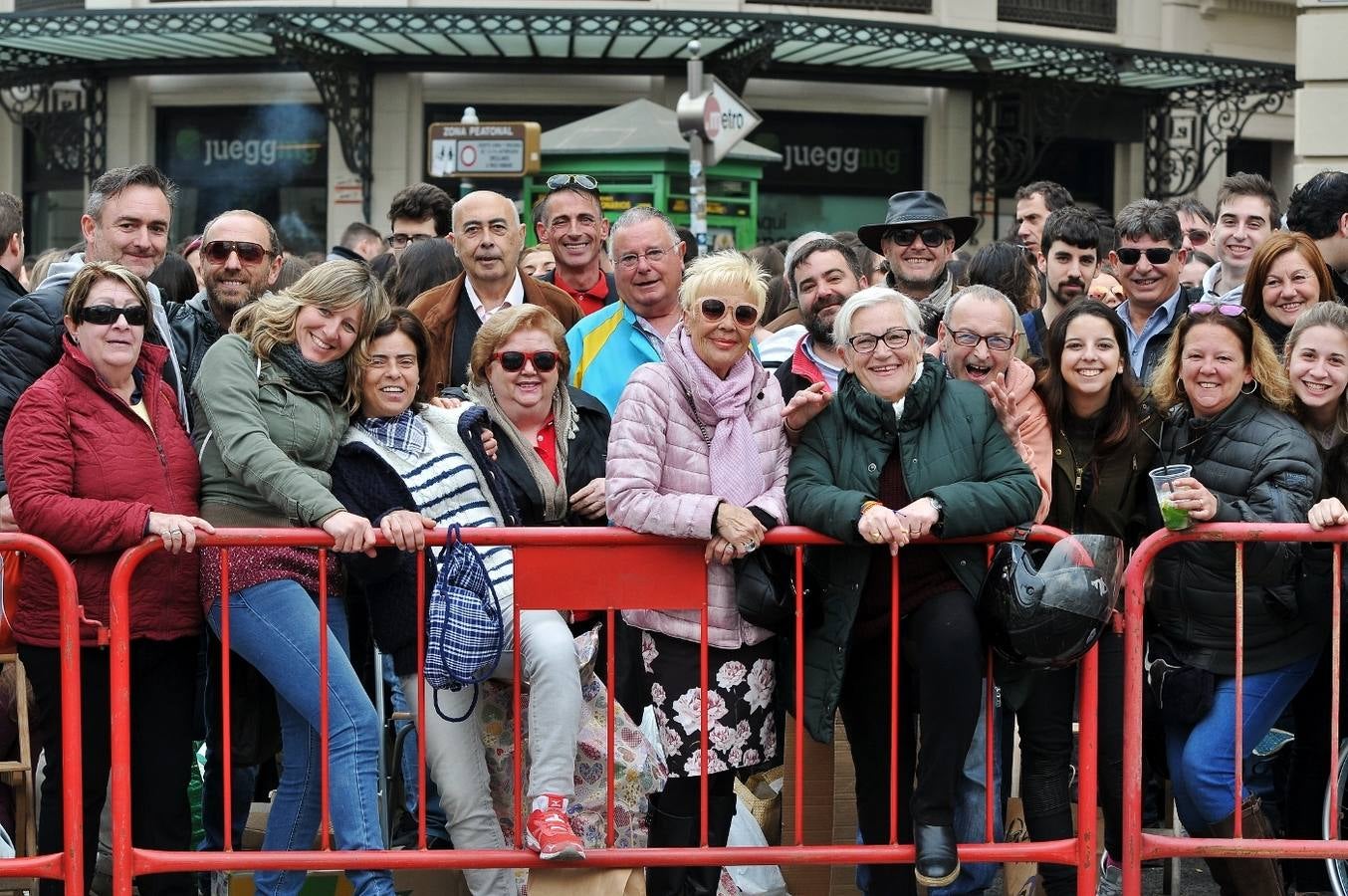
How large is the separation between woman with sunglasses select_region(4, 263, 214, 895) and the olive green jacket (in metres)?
0.09

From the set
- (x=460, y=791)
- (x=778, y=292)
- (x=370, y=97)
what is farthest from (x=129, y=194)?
(x=370, y=97)

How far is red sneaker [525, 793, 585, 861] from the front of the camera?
4.93 meters

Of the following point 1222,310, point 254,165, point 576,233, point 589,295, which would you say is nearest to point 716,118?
point 589,295

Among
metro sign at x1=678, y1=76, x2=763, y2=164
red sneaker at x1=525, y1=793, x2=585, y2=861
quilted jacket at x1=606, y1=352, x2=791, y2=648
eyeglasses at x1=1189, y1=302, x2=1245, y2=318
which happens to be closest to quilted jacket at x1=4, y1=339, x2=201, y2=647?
red sneaker at x1=525, y1=793, x2=585, y2=861

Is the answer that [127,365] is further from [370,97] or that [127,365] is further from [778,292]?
[370,97]

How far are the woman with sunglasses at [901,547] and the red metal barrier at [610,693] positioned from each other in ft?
0.30

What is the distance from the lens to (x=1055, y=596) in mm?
4848

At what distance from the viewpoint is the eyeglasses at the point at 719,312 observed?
17.1 ft

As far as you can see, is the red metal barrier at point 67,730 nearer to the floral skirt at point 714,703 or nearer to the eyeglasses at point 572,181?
the floral skirt at point 714,703

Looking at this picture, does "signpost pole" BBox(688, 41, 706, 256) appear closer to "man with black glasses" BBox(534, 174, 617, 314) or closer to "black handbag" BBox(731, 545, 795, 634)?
"man with black glasses" BBox(534, 174, 617, 314)

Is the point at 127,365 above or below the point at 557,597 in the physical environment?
above

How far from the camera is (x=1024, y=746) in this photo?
5445 mm

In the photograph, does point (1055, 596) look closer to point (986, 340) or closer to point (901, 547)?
point (901, 547)

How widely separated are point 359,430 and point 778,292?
3.23 meters
